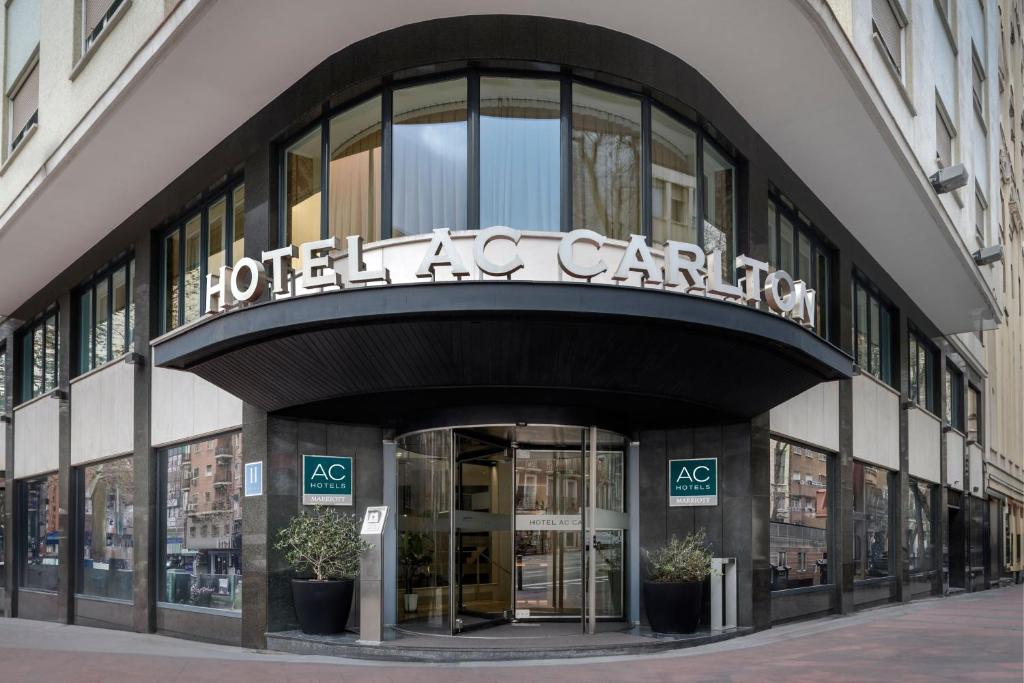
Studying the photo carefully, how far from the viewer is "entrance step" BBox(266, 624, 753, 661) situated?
13125 mm

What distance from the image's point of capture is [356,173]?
1437 cm

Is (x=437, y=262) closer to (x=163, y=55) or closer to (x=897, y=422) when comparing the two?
(x=163, y=55)

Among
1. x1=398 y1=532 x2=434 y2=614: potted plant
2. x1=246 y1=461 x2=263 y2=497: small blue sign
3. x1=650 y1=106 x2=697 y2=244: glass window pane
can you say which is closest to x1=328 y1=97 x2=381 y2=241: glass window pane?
x1=246 y1=461 x2=263 y2=497: small blue sign

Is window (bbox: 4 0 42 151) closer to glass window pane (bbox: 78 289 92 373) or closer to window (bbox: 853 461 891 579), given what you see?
glass window pane (bbox: 78 289 92 373)

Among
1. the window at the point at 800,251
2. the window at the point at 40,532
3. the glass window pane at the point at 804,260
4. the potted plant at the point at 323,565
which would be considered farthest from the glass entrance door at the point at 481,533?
the window at the point at 40,532

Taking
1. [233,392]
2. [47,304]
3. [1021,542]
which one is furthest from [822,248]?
[1021,542]

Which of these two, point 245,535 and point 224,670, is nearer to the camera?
point 224,670

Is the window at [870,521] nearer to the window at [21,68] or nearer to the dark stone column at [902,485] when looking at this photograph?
the dark stone column at [902,485]

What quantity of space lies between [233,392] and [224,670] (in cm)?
408

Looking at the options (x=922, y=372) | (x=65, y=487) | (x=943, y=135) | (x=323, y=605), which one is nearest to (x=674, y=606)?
(x=323, y=605)

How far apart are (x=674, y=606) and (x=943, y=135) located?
51.6ft

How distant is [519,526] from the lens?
1575 cm

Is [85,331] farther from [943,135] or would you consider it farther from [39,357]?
[943,135]

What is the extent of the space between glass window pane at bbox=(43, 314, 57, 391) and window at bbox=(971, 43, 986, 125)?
982 inches
